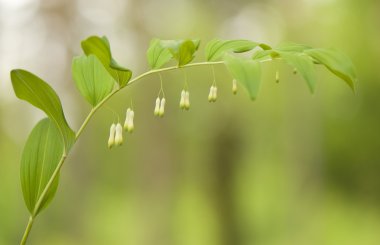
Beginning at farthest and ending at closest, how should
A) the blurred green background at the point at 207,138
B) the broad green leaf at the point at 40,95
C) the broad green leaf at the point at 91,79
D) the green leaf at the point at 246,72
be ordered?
the blurred green background at the point at 207,138 → the broad green leaf at the point at 91,79 → the broad green leaf at the point at 40,95 → the green leaf at the point at 246,72

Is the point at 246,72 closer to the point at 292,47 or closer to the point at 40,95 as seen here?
the point at 292,47

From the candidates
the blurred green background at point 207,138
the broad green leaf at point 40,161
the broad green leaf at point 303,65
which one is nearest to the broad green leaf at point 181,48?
the broad green leaf at point 303,65

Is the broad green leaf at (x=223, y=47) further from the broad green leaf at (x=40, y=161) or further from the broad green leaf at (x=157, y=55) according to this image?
the broad green leaf at (x=40, y=161)

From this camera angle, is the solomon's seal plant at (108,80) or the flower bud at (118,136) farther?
the flower bud at (118,136)

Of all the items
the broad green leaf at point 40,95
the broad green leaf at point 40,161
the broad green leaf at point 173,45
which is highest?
the broad green leaf at point 173,45

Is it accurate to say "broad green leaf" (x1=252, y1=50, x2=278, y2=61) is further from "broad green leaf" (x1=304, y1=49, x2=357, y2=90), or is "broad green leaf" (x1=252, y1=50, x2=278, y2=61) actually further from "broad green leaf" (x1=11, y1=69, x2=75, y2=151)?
"broad green leaf" (x1=11, y1=69, x2=75, y2=151)

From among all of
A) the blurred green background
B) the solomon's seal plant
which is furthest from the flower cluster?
the blurred green background

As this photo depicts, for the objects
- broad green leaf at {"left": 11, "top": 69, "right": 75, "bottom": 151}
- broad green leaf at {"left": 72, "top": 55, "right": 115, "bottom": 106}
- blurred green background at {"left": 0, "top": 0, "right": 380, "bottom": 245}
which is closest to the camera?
broad green leaf at {"left": 11, "top": 69, "right": 75, "bottom": 151}

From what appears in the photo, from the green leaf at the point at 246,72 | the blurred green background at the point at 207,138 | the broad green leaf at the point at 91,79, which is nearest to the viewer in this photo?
the green leaf at the point at 246,72
